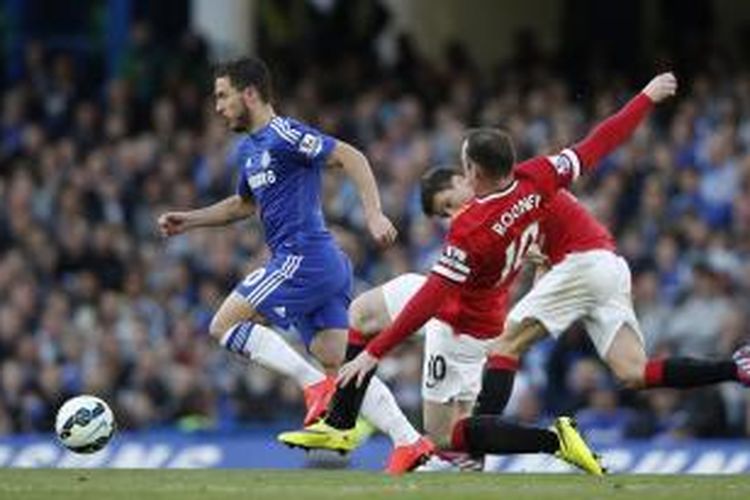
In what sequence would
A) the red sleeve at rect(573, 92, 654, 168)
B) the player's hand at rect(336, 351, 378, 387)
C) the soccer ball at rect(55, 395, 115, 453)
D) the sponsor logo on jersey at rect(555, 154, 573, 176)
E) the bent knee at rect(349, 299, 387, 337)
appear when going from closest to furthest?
the player's hand at rect(336, 351, 378, 387) → the sponsor logo on jersey at rect(555, 154, 573, 176) → the red sleeve at rect(573, 92, 654, 168) → the soccer ball at rect(55, 395, 115, 453) → the bent knee at rect(349, 299, 387, 337)

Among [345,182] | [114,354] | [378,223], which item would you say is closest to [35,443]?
[114,354]

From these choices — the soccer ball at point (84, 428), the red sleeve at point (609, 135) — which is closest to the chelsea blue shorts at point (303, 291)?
the soccer ball at point (84, 428)

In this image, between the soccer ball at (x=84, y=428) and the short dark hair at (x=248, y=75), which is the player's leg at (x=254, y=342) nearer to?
the soccer ball at (x=84, y=428)

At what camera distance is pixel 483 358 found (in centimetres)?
1426

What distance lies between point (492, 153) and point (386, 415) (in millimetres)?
1556

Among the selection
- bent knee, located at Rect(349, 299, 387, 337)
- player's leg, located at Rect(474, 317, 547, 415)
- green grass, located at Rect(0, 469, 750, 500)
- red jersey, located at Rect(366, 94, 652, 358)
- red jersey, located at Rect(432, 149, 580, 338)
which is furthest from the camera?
bent knee, located at Rect(349, 299, 387, 337)

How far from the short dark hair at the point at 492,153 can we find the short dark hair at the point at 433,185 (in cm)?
148

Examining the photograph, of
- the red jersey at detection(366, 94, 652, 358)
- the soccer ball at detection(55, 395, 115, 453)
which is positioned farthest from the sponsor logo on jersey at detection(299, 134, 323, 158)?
the soccer ball at detection(55, 395, 115, 453)

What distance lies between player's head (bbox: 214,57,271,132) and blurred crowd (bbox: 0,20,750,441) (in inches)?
212

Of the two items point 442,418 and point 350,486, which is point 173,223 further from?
point 350,486

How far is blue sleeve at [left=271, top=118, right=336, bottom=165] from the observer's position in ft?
44.4

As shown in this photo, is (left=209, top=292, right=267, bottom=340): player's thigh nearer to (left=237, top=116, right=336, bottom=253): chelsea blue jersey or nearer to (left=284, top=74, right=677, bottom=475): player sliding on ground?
(left=237, top=116, right=336, bottom=253): chelsea blue jersey

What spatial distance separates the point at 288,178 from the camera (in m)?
13.7

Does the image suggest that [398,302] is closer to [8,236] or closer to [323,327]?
[323,327]
